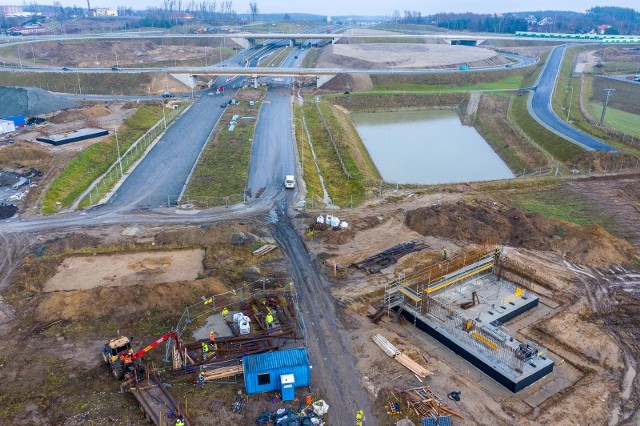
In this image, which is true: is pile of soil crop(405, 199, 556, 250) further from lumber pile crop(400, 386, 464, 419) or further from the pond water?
lumber pile crop(400, 386, 464, 419)

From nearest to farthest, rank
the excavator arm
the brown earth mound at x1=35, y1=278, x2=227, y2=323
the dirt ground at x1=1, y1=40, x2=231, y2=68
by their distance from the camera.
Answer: the excavator arm
the brown earth mound at x1=35, y1=278, x2=227, y2=323
the dirt ground at x1=1, y1=40, x2=231, y2=68

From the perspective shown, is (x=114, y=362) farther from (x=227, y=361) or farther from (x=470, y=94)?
(x=470, y=94)

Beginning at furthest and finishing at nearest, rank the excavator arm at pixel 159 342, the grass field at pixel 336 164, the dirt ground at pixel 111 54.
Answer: the dirt ground at pixel 111 54
the grass field at pixel 336 164
the excavator arm at pixel 159 342

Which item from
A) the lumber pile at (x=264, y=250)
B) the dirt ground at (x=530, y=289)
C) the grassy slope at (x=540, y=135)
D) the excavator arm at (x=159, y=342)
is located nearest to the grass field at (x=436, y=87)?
the grassy slope at (x=540, y=135)

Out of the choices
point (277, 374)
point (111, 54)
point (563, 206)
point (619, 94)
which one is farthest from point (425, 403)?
point (111, 54)

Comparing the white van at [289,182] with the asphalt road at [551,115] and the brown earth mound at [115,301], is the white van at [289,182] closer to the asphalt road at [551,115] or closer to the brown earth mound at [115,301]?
the brown earth mound at [115,301]

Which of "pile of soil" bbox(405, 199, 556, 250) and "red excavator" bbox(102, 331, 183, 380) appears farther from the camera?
"pile of soil" bbox(405, 199, 556, 250)

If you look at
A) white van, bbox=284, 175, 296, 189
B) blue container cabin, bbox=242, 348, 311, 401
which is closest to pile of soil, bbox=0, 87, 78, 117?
white van, bbox=284, 175, 296, 189
